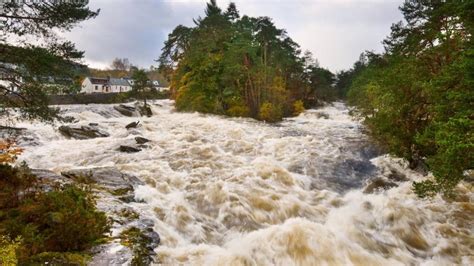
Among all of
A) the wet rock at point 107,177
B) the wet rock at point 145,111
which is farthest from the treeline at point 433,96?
the wet rock at point 145,111

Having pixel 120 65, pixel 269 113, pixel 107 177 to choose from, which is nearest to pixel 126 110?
pixel 269 113

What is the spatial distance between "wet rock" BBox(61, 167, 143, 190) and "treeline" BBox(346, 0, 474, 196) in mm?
9240

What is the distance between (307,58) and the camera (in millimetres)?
53938

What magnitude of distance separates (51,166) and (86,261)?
11.6 meters

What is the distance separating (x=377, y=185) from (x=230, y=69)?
79.3ft

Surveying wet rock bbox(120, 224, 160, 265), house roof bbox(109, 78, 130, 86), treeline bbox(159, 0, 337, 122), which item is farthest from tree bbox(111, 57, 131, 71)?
wet rock bbox(120, 224, 160, 265)

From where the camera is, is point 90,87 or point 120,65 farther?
point 120,65

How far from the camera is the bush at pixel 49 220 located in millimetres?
5941

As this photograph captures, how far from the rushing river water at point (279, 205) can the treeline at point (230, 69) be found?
17.1 metres

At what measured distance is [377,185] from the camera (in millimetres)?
14109

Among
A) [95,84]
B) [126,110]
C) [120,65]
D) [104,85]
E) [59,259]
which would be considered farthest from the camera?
[120,65]

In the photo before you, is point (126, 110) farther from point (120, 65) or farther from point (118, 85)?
point (120, 65)

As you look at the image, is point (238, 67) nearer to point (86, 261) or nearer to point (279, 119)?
point (279, 119)

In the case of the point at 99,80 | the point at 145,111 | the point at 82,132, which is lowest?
the point at 82,132
